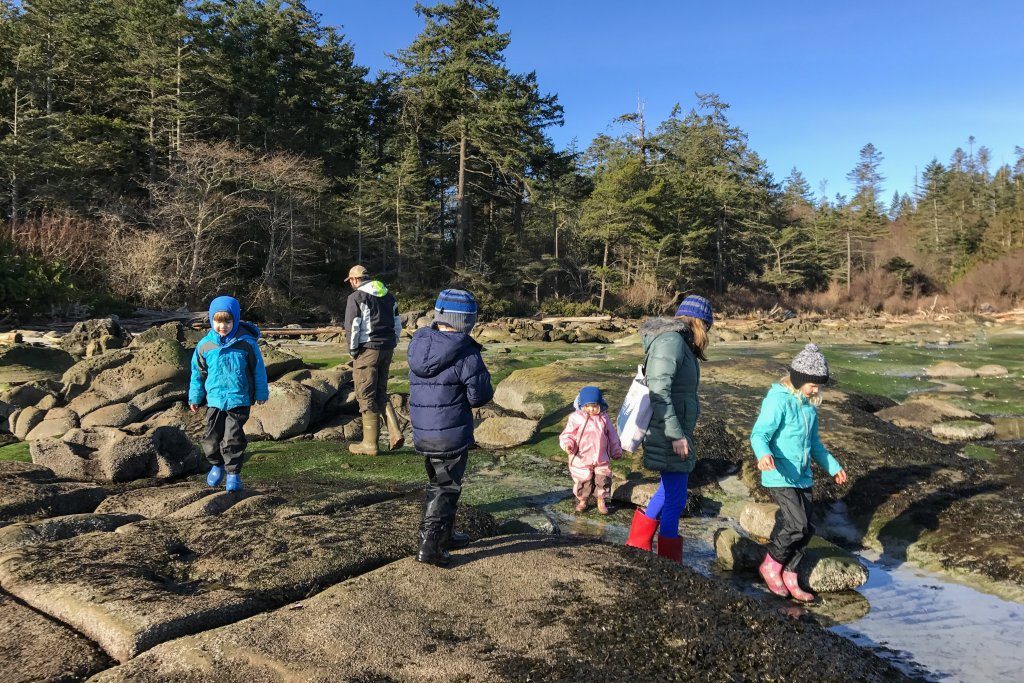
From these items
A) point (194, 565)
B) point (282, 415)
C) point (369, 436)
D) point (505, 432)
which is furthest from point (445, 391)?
point (282, 415)

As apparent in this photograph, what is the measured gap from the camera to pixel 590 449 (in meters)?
5.31

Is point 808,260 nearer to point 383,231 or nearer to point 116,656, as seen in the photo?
point 383,231

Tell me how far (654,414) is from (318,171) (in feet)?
113

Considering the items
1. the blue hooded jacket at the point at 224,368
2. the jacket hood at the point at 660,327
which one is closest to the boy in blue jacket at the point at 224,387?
the blue hooded jacket at the point at 224,368

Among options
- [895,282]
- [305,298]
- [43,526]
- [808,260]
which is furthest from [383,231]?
[895,282]

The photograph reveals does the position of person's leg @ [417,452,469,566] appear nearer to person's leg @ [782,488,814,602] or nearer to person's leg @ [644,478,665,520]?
person's leg @ [644,478,665,520]

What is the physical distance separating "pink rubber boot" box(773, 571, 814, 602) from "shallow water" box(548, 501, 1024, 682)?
6 centimetres

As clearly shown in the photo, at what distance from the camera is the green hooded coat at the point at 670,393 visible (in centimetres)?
384

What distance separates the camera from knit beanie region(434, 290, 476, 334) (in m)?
3.51

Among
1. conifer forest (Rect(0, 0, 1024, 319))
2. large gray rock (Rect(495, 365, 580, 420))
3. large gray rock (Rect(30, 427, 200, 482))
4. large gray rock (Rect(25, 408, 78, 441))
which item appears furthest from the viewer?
conifer forest (Rect(0, 0, 1024, 319))

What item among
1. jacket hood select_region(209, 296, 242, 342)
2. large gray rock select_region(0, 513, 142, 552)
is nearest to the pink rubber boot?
large gray rock select_region(0, 513, 142, 552)

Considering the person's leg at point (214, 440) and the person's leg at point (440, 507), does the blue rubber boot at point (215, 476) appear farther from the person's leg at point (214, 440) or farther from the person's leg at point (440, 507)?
the person's leg at point (440, 507)

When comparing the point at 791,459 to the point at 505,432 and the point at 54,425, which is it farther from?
the point at 54,425

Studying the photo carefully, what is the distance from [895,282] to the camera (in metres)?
55.8
